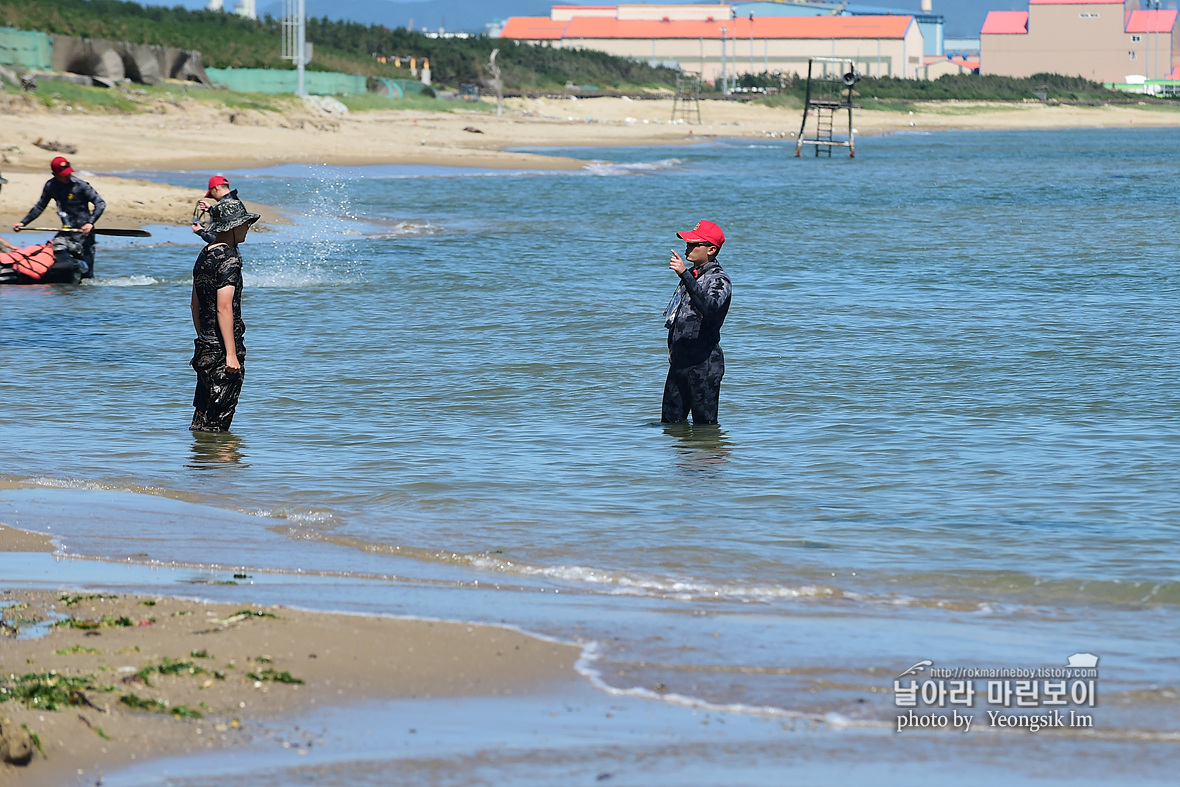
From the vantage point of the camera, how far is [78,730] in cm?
388

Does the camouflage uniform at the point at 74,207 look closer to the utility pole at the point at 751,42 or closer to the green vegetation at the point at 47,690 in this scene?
the green vegetation at the point at 47,690

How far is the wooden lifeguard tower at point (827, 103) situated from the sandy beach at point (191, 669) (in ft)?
172

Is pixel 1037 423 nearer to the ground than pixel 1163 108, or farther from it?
nearer to the ground

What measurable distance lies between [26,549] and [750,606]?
324 centimetres

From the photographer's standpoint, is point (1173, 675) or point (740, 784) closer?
point (740, 784)

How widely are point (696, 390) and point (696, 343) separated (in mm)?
502

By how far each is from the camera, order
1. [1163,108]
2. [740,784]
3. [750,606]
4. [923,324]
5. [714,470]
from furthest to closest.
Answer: [1163,108]
[923,324]
[714,470]
[750,606]
[740,784]

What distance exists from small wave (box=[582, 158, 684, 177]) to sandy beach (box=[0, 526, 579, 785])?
137 feet

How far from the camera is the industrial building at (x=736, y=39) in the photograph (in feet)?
475

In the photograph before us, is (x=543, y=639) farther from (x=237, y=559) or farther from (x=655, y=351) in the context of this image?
(x=655, y=351)

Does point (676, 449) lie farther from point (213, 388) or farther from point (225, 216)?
point (225, 216)

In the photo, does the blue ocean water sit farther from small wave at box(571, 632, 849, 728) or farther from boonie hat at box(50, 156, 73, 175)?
boonie hat at box(50, 156, 73, 175)

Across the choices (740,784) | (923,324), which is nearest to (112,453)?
(740,784)

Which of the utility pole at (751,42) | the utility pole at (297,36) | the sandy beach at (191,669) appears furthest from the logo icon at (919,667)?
the utility pole at (751,42)
